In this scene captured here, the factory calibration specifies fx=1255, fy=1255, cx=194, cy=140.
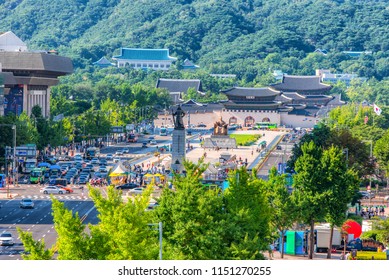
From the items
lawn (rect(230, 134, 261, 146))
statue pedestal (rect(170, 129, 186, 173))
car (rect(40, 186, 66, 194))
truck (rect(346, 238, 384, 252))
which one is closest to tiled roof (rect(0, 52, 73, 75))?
lawn (rect(230, 134, 261, 146))

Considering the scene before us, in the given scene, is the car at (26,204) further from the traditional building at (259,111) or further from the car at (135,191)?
the traditional building at (259,111)

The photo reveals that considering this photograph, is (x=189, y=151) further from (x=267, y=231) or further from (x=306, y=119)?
(x=267, y=231)

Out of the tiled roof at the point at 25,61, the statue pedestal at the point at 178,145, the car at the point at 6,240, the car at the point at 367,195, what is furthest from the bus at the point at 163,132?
the car at the point at 6,240

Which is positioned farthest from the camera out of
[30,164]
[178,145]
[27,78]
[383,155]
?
[27,78]

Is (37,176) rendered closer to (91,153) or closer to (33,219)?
(33,219)

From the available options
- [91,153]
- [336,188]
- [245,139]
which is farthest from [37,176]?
[245,139]
